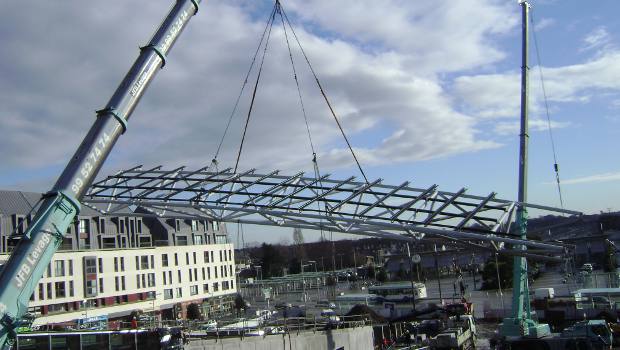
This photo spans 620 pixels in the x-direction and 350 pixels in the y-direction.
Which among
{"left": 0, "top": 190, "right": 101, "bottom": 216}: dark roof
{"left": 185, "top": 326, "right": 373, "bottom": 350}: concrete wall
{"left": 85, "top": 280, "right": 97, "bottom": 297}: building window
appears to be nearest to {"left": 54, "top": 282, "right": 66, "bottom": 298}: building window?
{"left": 85, "top": 280, "right": 97, "bottom": 297}: building window

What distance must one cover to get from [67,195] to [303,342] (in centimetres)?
1530

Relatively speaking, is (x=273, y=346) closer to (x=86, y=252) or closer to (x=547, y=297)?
(x=547, y=297)

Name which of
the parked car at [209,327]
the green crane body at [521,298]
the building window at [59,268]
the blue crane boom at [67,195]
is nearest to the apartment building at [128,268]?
the building window at [59,268]

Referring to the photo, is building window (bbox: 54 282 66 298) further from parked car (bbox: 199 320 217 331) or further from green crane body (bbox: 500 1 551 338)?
green crane body (bbox: 500 1 551 338)

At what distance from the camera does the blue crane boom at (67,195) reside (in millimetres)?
10805

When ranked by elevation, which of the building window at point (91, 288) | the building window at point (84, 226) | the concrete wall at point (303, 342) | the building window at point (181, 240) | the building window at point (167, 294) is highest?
the building window at point (84, 226)

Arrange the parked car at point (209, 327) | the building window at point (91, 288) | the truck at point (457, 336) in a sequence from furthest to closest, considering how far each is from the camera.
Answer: the building window at point (91, 288)
the truck at point (457, 336)
the parked car at point (209, 327)

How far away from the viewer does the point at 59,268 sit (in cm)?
5272

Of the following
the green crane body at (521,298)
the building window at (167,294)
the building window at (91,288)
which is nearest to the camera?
the green crane body at (521,298)

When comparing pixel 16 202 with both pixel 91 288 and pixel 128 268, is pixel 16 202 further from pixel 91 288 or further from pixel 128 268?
pixel 128 268

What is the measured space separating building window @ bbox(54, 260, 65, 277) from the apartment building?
→ 10cm

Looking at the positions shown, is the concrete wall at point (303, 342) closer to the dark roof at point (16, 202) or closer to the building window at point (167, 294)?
the dark roof at point (16, 202)

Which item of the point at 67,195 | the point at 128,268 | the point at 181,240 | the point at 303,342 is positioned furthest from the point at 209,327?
the point at 181,240

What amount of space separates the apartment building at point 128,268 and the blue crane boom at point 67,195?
35837 mm
